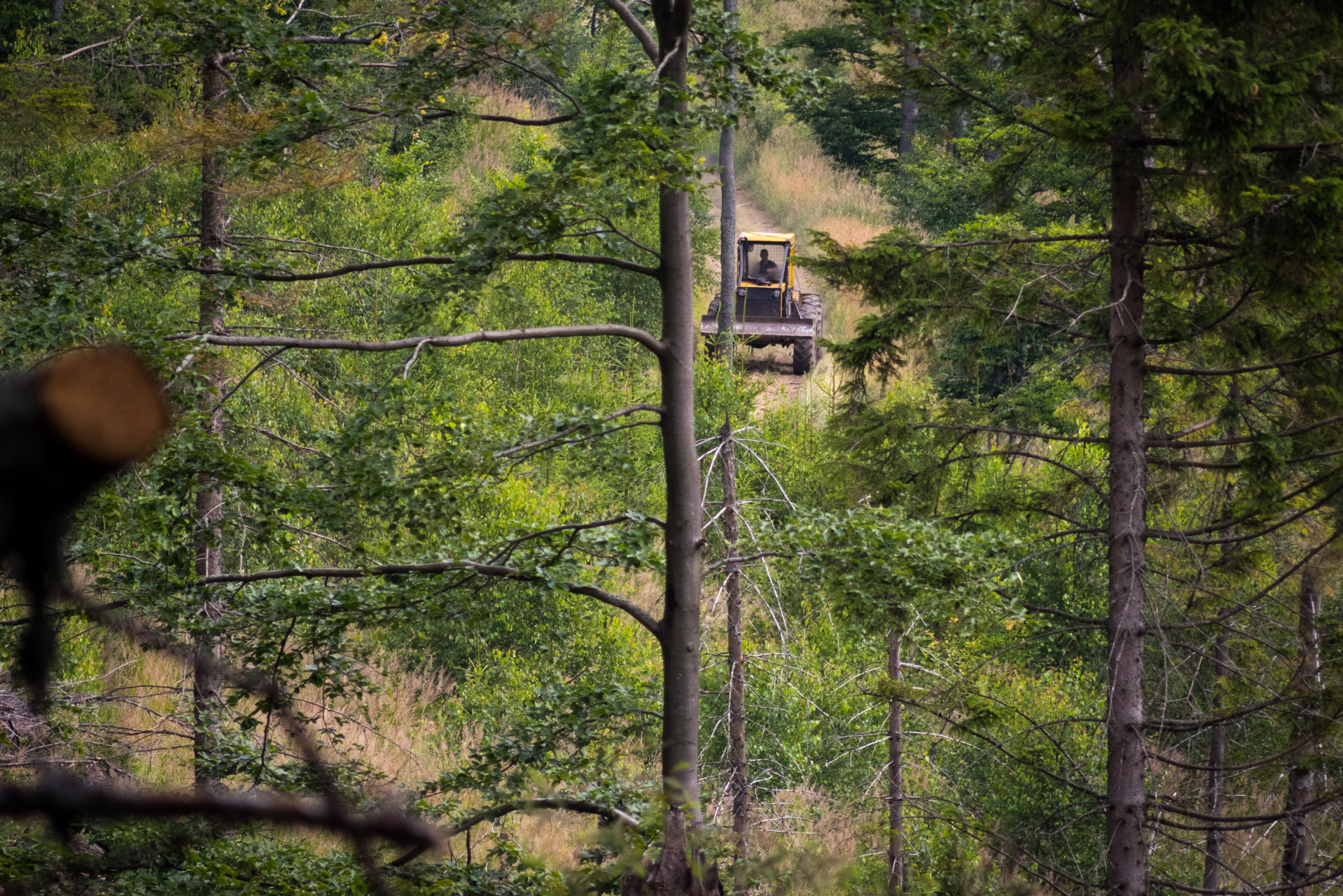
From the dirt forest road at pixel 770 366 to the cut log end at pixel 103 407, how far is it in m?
17.3

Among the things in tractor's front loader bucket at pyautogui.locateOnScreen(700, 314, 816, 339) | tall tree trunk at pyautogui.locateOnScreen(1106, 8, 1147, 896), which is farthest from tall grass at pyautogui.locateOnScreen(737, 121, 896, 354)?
tall tree trunk at pyautogui.locateOnScreen(1106, 8, 1147, 896)

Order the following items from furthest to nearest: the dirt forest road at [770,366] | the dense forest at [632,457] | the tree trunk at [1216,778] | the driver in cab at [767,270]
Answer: the driver in cab at [767,270]
the dirt forest road at [770,366]
the tree trunk at [1216,778]
the dense forest at [632,457]

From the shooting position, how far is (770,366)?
26000 millimetres

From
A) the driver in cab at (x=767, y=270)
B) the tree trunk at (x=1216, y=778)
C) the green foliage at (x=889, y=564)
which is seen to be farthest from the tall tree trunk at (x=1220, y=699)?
the driver in cab at (x=767, y=270)

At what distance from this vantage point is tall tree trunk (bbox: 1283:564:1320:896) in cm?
A: 740

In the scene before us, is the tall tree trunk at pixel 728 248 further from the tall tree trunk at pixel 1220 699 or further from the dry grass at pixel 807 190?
the tall tree trunk at pixel 1220 699

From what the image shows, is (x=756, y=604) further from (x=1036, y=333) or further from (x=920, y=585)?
(x=920, y=585)

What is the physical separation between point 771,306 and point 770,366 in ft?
4.96

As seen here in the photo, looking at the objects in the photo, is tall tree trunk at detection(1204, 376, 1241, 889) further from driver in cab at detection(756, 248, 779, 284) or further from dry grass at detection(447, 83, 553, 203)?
dry grass at detection(447, 83, 553, 203)

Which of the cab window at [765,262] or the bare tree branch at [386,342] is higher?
the cab window at [765,262]

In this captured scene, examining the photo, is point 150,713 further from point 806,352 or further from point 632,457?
point 806,352

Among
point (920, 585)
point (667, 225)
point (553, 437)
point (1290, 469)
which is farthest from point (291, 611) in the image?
point (1290, 469)

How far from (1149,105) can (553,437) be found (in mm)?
4854

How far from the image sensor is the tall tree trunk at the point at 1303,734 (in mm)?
7402
